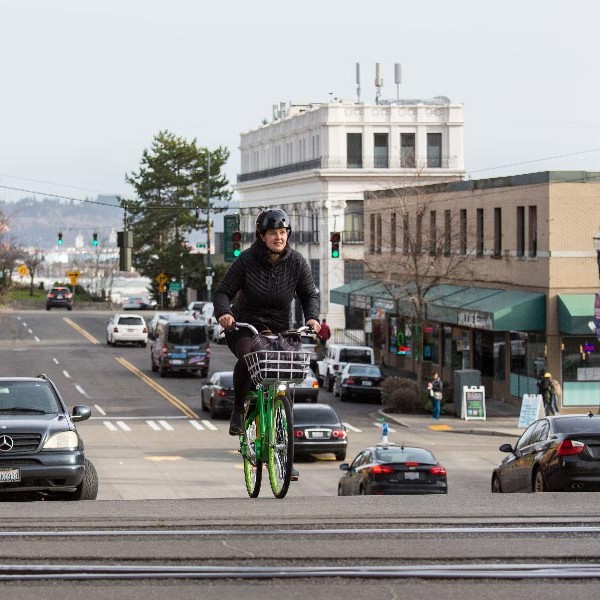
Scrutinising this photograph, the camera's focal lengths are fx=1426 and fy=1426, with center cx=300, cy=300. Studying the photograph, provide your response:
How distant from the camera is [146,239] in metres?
118

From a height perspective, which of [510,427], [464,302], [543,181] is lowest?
[510,427]

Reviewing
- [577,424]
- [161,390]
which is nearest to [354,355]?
[161,390]

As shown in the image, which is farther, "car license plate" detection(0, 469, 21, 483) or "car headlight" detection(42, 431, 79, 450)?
"car headlight" detection(42, 431, 79, 450)

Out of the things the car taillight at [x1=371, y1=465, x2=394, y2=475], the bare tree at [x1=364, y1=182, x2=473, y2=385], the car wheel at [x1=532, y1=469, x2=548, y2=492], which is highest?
the bare tree at [x1=364, y1=182, x2=473, y2=385]

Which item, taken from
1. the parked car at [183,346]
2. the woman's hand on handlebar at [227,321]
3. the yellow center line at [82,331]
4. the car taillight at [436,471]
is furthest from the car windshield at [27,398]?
the yellow center line at [82,331]

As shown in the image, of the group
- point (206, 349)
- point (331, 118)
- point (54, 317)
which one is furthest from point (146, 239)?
point (206, 349)

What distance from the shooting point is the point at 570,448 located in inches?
719

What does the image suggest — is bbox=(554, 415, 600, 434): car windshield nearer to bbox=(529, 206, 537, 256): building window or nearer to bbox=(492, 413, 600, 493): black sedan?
bbox=(492, 413, 600, 493): black sedan

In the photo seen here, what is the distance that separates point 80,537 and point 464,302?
4120 centimetres

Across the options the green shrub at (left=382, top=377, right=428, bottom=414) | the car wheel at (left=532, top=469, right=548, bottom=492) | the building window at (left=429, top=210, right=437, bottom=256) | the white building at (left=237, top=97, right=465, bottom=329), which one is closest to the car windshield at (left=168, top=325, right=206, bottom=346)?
the building window at (left=429, top=210, right=437, bottom=256)

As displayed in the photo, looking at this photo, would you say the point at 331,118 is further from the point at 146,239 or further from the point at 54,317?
the point at 146,239

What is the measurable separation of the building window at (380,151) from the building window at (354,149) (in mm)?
1012

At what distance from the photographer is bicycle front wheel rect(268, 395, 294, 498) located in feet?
36.8

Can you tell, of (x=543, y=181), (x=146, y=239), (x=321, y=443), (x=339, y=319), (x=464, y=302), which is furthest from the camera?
→ (x=146, y=239)
